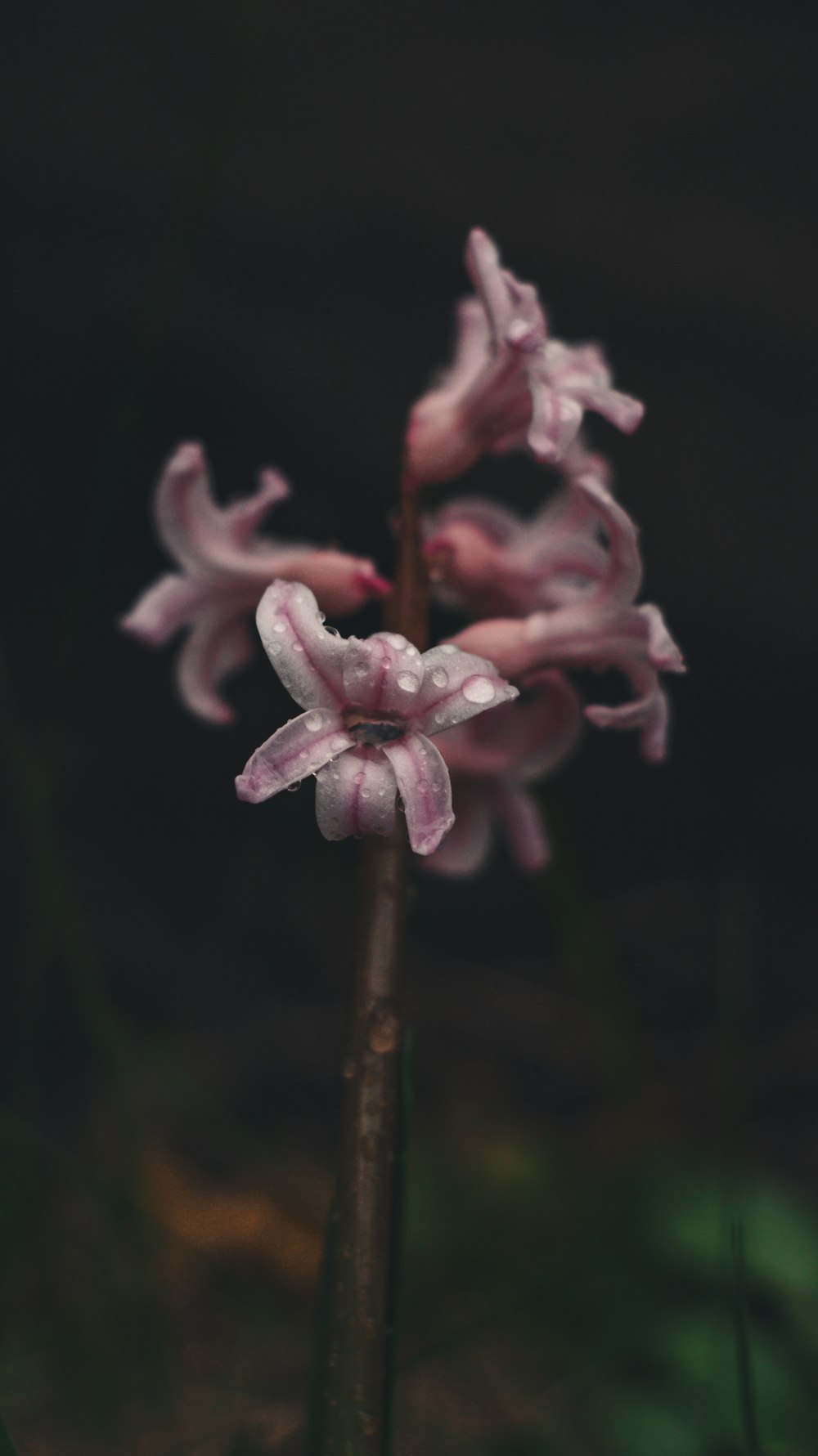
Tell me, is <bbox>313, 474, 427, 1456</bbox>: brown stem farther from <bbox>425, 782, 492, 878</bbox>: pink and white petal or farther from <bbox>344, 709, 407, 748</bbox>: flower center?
<bbox>425, 782, 492, 878</bbox>: pink and white petal

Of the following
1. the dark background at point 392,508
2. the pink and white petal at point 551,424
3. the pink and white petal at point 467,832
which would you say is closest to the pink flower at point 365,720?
the pink and white petal at point 551,424

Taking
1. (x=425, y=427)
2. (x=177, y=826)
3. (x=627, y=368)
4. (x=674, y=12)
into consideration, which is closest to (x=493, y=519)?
(x=425, y=427)

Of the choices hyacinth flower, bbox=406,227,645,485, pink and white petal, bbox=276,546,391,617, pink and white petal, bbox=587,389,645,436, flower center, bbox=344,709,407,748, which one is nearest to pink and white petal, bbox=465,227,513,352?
hyacinth flower, bbox=406,227,645,485

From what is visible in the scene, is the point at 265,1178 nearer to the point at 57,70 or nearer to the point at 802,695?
the point at 802,695

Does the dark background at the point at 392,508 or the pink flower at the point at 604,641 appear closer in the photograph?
the pink flower at the point at 604,641

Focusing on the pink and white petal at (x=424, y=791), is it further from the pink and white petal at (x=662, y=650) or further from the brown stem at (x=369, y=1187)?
the pink and white petal at (x=662, y=650)

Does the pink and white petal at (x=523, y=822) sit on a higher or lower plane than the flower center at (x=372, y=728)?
lower

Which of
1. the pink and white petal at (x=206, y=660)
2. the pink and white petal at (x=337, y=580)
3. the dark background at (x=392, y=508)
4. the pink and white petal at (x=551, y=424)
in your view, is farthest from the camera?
the dark background at (x=392, y=508)

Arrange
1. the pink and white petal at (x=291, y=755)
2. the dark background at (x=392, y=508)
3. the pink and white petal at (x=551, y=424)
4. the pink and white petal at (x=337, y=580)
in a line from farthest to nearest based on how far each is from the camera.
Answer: the dark background at (x=392, y=508) < the pink and white petal at (x=337, y=580) < the pink and white petal at (x=551, y=424) < the pink and white petal at (x=291, y=755)
